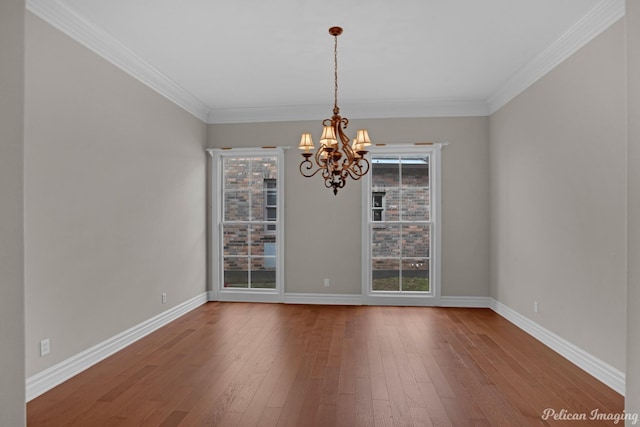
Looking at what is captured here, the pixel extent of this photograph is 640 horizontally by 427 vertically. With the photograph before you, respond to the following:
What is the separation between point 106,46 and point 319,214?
3.36 m

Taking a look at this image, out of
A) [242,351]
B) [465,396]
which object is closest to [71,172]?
[242,351]

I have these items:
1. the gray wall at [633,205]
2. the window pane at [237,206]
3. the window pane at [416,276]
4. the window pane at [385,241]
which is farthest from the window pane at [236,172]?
the gray wall at [633,205]

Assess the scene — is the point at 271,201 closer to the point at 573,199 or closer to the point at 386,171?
the point at 386,171

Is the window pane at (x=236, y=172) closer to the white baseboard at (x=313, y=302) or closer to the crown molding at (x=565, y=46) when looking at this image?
the white baseboard at (x=313, y=302)

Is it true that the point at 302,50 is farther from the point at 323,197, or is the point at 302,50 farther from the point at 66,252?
the point at 66,252

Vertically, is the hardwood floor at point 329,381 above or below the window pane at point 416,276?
below

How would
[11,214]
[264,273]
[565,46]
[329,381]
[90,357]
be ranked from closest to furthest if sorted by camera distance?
[11,214], [329,381], [90,357], [565,46], [264,273]

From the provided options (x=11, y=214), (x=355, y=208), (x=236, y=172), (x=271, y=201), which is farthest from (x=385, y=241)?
(x=11, y=214)

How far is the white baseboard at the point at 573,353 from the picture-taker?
284cm

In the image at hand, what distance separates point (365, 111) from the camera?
5.60 metres

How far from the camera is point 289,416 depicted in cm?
245

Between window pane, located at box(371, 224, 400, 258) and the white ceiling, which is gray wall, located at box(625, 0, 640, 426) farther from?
window pane, located at box(371, 224, 400, 258)

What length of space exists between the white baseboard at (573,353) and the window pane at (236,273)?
12.3 ft

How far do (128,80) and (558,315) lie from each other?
4911 millimetres
